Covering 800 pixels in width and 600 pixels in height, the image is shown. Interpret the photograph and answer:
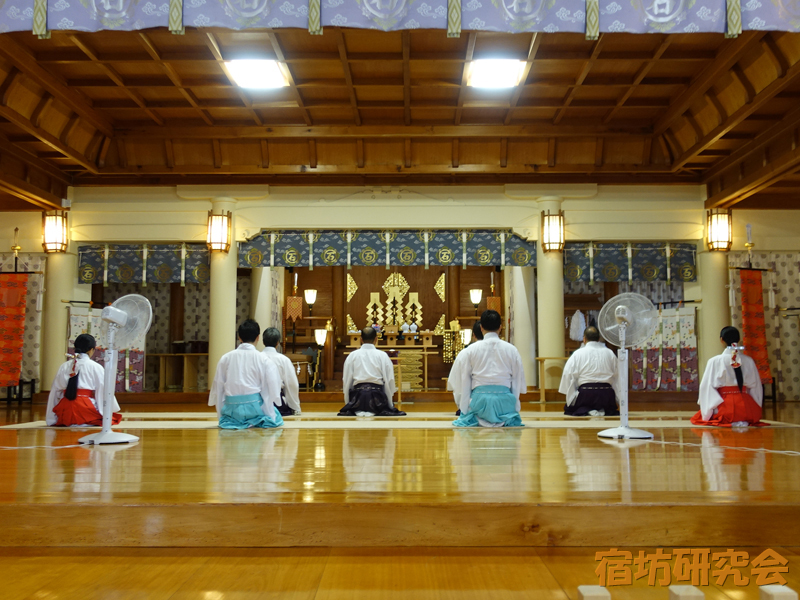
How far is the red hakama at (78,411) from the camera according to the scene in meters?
6.79

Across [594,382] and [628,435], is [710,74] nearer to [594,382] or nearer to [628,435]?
[594,382]

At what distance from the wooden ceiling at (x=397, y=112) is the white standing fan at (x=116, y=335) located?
3462 mm

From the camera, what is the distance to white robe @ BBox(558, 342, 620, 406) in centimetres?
852

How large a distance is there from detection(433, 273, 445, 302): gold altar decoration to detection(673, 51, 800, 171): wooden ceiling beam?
5.72m

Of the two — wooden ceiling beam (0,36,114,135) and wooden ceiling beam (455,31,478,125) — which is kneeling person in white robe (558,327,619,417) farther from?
wooden ceiling beam (0,36,114,135)

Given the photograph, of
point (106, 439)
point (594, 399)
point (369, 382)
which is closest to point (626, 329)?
point (594, 399)

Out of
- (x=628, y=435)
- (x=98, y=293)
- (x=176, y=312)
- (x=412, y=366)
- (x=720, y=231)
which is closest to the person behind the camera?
(x=628, y=435)

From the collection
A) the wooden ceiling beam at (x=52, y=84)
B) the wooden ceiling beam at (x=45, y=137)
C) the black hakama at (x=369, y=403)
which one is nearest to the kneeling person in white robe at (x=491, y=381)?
the black hakama at (x=369, y=403)

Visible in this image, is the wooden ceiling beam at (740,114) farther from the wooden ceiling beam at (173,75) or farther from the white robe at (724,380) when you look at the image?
the wooden ceiling beam at (173,75)

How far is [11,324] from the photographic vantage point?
1059 centimetres

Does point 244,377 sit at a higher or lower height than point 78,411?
higher

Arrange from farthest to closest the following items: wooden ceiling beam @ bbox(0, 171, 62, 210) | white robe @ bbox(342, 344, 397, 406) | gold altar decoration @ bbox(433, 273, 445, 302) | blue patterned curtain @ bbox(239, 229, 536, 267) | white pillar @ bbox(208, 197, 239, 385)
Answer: gold altar decoration @ bbox(433, 273, 445, 302) → blue patterned curtain @ bbox(239, 229, 536, 267) → white pillar @ bbox(208, 197, 239, 385) → wooden ceiling beam @ bbox(0, 171, 62, 210) → white robe @ bbox(342, 344, 397, 406)

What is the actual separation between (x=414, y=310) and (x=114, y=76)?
8008 millimetres

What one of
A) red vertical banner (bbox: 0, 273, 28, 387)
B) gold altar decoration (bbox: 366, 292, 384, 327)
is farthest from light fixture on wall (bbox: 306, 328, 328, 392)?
red vertical banner (bbox: 0, 273, 28, 387)
